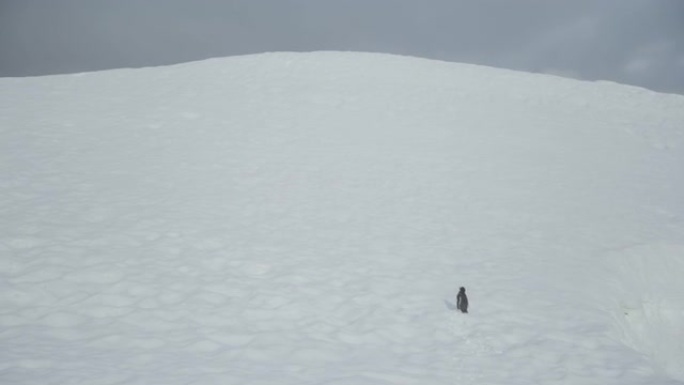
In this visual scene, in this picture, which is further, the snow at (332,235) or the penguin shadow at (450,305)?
the penguin shadow at (450,305)

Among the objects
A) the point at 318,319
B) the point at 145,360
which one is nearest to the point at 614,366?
the point at 318,319

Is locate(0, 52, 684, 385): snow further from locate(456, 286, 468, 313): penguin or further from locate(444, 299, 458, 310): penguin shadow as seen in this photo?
locate(456, 286, 468, 313): penguin

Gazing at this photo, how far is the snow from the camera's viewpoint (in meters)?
6.82

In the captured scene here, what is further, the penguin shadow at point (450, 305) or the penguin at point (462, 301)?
the penguin shadow at point (450, 305)

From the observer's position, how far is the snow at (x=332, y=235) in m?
6.82

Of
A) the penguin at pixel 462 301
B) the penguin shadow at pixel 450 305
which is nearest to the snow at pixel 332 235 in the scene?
the penguin shadow at pixel 450 305

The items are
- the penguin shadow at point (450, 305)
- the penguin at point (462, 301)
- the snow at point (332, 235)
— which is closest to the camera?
the snow at point (332, 235)

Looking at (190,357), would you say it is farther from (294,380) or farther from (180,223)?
(180,223)

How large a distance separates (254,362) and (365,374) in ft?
4.94

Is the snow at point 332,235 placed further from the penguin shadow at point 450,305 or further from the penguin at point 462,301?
the penguin at point 462,301

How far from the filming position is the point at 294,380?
5977mm

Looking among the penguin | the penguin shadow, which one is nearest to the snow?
the penguin shadow

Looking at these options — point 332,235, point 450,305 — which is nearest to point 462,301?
point 450,305

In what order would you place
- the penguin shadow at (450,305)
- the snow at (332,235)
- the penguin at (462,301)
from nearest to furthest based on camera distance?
the snow at (332,235), the penguin at (462,301), the penguin shadow at (450,305)
